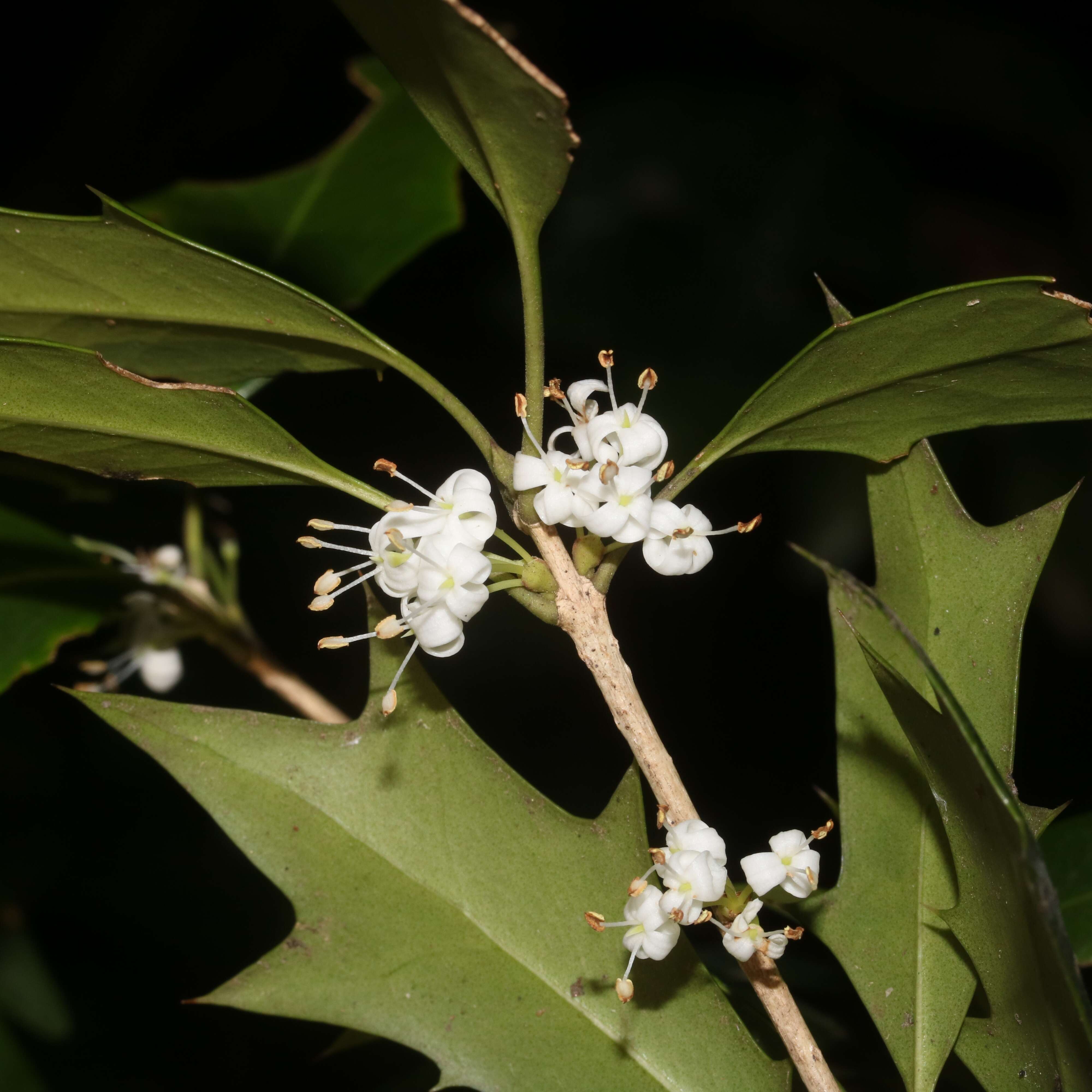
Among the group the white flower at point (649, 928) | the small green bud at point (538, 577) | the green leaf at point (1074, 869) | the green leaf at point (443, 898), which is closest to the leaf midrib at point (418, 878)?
the green leaf at point (443, 898)

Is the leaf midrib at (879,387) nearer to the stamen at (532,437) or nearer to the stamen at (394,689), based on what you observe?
the stamen at (532,437)

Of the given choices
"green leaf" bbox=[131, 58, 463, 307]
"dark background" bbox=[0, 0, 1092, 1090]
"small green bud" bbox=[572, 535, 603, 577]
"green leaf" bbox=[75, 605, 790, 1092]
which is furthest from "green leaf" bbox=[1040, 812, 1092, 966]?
"green leaf" bbox=[131, 58, 463, 307]

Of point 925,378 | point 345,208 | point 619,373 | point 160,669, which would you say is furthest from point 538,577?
point 619,373

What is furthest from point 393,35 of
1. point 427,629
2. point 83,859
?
point 83,859

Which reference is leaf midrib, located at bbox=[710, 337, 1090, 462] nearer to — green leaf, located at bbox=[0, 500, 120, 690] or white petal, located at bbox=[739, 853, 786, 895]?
white petal, located at bbox=[739, 853, 786, 895]

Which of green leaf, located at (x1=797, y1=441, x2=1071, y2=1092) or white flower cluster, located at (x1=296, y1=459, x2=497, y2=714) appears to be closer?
white flower cluster, located at (x1=296, y1=459, x2=497, y2=714)

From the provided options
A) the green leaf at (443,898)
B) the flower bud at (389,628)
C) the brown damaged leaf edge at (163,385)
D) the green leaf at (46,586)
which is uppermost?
the brown damaged leaf edge at (163,385)

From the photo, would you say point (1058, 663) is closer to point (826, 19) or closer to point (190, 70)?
point (826, 19)

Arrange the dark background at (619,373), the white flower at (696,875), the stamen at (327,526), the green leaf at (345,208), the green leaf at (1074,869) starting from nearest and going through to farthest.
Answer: the white flower at (696,875), the stamen at (327,526), the green leaf at (1074,869), the green leaf at (345,208), the dark background at (619,373)
